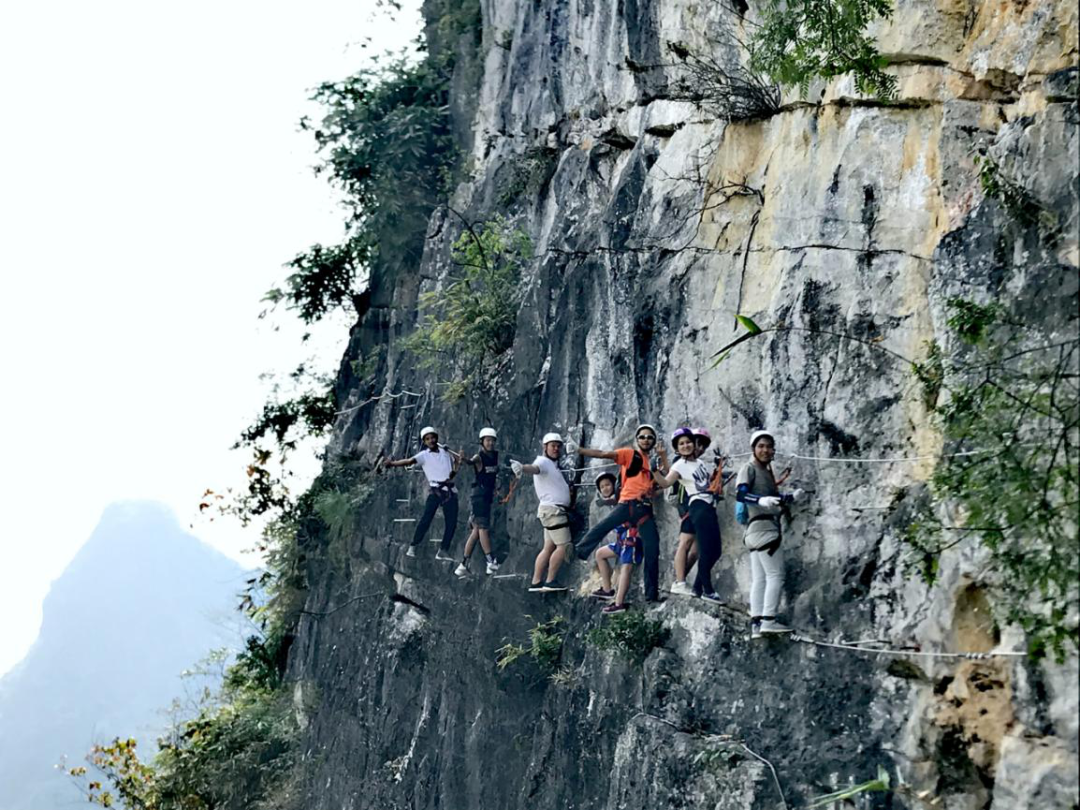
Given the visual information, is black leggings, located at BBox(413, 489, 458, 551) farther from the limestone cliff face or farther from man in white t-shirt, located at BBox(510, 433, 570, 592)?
man in white t-shirt, located at BBox(510, 433, 570, 592)

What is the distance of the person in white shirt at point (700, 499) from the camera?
1046 cm

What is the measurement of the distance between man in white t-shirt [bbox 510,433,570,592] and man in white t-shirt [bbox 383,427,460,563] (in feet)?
8.63

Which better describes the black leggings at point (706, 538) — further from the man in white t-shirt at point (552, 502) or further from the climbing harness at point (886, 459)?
the man in white t-shirt at point (552, 502)

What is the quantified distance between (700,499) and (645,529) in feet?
3.45

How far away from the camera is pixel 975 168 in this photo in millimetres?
9281

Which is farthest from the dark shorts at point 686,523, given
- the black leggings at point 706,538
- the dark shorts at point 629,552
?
the dark shorts at point 629,552

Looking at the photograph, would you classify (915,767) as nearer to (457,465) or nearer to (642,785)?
(642,785)

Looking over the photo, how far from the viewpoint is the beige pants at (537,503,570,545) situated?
12.8 meters

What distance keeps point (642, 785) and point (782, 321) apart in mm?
4279

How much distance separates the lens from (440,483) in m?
15.7

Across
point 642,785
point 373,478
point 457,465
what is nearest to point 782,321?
point 642,785

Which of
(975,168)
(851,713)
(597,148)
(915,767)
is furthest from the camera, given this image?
(597,148)

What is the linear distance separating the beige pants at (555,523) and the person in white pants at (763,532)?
341 cm

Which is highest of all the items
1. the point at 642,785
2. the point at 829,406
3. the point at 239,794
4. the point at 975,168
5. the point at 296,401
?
the point at 296,401
